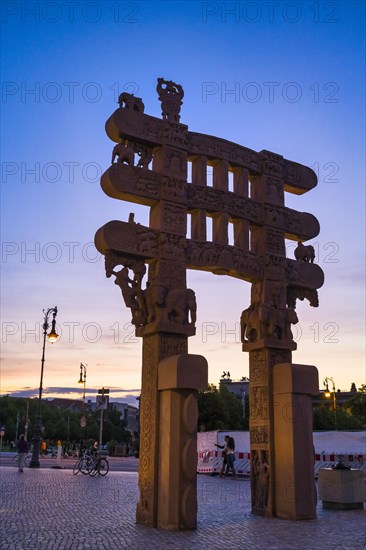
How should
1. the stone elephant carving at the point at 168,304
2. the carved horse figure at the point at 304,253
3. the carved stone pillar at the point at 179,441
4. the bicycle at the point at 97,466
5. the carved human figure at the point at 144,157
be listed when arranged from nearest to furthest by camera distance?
the carved stone pillar at the point at 179,441 → the stone elephant carving at the point at 168,304 → the carved human figure at the point at 144,157 → the carved horse figure at the point at 304,253 → the bicycle at the point at 97,466

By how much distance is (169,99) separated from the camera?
11.0 meters

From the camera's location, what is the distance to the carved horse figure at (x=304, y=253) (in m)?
12.2

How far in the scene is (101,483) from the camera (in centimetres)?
1711

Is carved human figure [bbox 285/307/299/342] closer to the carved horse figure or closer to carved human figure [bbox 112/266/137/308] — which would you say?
the carved horse figure

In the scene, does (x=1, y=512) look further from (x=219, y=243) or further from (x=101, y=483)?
(x=101, y=483)

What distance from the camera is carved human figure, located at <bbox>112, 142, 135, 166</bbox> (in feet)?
33.5

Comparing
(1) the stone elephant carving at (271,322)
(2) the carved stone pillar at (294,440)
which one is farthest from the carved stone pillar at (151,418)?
(2) the carved stone pillar at (294,440)

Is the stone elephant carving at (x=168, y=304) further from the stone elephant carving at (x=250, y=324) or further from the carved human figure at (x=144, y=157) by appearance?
the carved human figure at (x=144, y=157)

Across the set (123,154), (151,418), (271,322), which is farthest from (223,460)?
(123,154)

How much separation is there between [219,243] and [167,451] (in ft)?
12.8

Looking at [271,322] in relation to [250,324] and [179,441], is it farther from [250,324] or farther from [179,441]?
[179,441]

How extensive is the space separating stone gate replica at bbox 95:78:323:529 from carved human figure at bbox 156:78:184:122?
0.07 ft

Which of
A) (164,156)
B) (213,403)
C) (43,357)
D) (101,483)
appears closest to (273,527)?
(164,156)

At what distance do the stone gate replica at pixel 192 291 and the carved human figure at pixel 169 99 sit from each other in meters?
0.02
